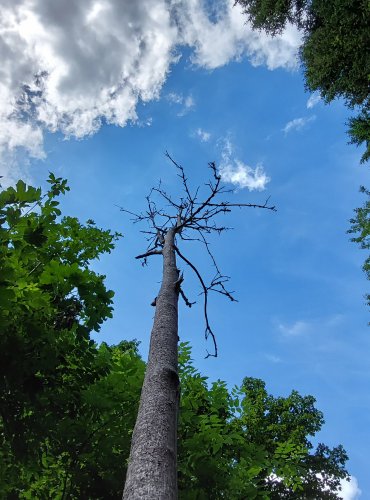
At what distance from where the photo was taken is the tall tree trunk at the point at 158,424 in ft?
6.96

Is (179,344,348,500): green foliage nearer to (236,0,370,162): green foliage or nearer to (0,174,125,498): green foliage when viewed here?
(0,174,125,498): green foliage

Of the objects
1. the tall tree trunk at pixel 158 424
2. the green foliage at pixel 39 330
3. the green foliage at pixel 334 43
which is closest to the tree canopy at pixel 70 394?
the green foliage at pixel 39 330

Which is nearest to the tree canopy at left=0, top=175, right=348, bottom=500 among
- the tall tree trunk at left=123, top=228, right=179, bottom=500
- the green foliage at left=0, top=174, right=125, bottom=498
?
the green foliage at left=0, top=174, right=125, bottom=498

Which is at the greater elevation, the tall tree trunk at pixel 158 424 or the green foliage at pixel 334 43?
the green foliage at pixel 334 43

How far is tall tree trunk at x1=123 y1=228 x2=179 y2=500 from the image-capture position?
2.12 m

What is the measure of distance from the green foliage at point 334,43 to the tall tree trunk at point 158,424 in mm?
9108

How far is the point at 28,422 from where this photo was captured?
130 inches

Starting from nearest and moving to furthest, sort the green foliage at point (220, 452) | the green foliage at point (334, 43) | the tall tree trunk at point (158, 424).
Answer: the tall tree trunk at point (158, 424) < the green foliage at point (220, 452) < the green foliage at point (334, 43)

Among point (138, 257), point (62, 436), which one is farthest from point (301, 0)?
point (62, 436)

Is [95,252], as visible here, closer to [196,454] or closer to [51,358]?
[51,358]

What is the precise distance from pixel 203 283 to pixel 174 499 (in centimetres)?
362

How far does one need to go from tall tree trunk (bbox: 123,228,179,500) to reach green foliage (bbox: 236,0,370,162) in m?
9.11

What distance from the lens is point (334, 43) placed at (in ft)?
31.9

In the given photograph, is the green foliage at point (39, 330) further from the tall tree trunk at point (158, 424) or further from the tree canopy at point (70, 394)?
the tall tree trunk at point (158, 424)
